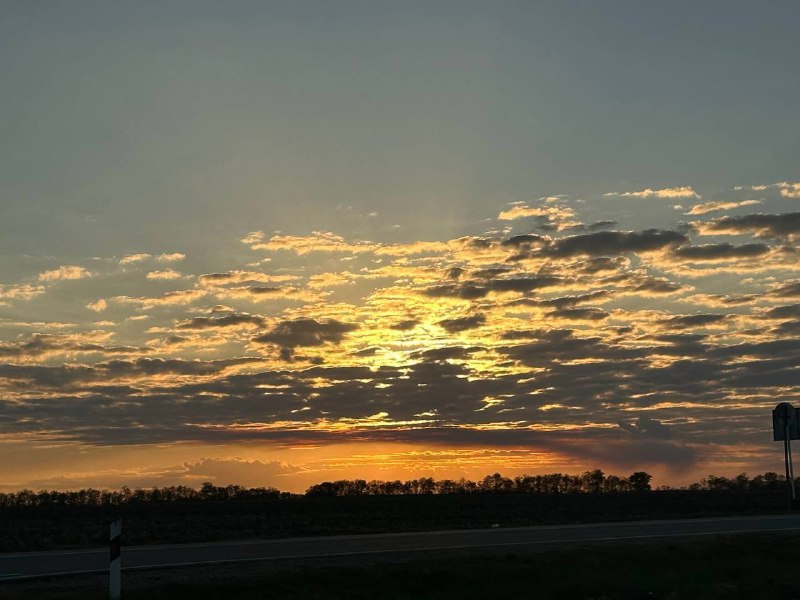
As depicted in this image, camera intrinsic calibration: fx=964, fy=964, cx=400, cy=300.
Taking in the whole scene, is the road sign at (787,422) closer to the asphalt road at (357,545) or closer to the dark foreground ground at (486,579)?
the asphalt road at (357,545)

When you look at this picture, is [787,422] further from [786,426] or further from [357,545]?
[357,545]

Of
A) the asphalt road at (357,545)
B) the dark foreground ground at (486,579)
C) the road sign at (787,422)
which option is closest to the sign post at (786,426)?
the road sign at (787,422)

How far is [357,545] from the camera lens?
2870 centimetres

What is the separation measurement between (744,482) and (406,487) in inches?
1883

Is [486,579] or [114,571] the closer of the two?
[114,571]

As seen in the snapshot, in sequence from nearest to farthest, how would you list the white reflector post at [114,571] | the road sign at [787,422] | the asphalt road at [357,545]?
the white reflector post at [114,571] < the asphalt road at [357,545] < the road sign at [787,422]

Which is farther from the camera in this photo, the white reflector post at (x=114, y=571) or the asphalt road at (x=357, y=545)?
the asphalt road at (x=357, y=545)

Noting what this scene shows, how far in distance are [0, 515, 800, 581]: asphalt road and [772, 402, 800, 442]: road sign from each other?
29.8 feet

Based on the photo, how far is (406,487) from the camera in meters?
127

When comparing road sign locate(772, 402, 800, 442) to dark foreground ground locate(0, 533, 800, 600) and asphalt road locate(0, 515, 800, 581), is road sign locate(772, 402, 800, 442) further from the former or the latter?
dark foreground ground locate(0, 533, 800, 600)

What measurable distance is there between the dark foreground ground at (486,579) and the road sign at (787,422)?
22.7 metres

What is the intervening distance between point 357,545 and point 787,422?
27410 mm

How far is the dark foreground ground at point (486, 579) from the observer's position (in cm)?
1917

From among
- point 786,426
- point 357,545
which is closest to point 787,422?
point 786,426
